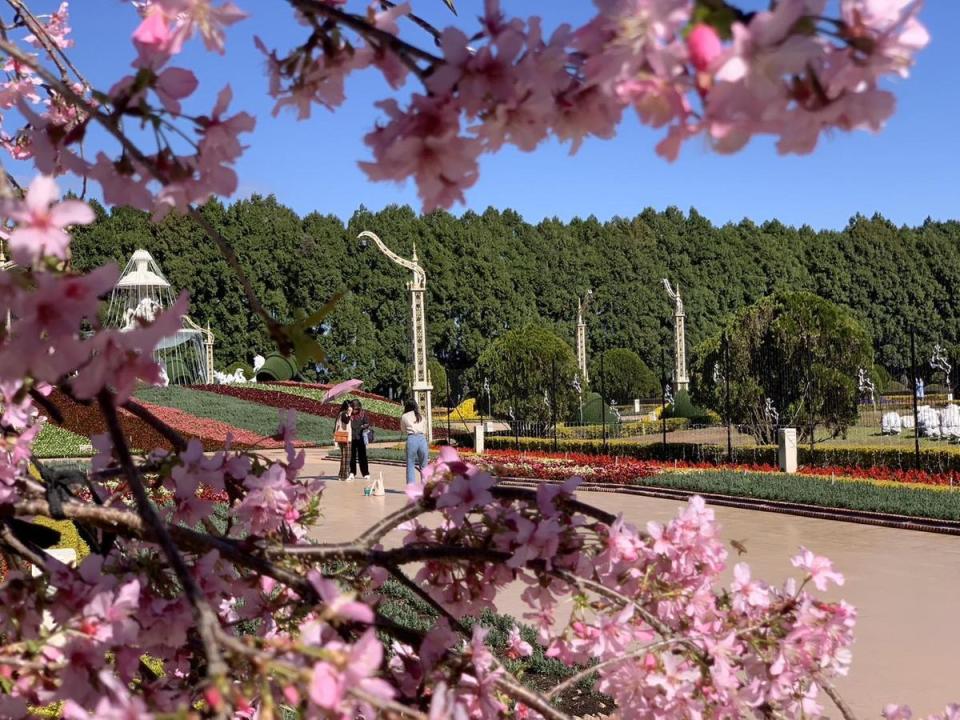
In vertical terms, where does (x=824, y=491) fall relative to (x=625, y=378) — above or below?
below

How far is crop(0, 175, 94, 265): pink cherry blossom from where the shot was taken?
708mm

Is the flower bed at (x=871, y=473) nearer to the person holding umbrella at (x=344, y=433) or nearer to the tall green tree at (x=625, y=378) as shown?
the person holding umbrella at (x=344, y=433)

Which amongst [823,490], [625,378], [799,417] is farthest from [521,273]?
[823,490]

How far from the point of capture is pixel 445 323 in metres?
33.5

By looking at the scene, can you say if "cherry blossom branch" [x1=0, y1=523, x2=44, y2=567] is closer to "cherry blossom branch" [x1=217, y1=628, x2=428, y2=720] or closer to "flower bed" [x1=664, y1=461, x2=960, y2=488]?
"cherry blossom branch" [x1=217, y1=628, x2=428, y2=720]

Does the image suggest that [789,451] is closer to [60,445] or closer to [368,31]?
[368,31]

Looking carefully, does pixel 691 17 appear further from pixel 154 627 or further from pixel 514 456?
pixel 514 456

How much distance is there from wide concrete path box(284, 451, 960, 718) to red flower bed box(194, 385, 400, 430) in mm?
13543

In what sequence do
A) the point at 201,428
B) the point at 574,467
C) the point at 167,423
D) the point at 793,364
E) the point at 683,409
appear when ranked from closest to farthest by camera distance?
the point at 574,467 < the point at 793,364 < the point at 167,423 < the point at 201,428 < the point at 683,409

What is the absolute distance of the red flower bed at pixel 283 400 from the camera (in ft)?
78.8

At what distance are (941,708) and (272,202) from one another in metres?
32.5

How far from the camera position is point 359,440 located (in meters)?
12.2

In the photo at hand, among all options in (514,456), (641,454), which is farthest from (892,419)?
(514,456)

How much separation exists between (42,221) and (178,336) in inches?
922
